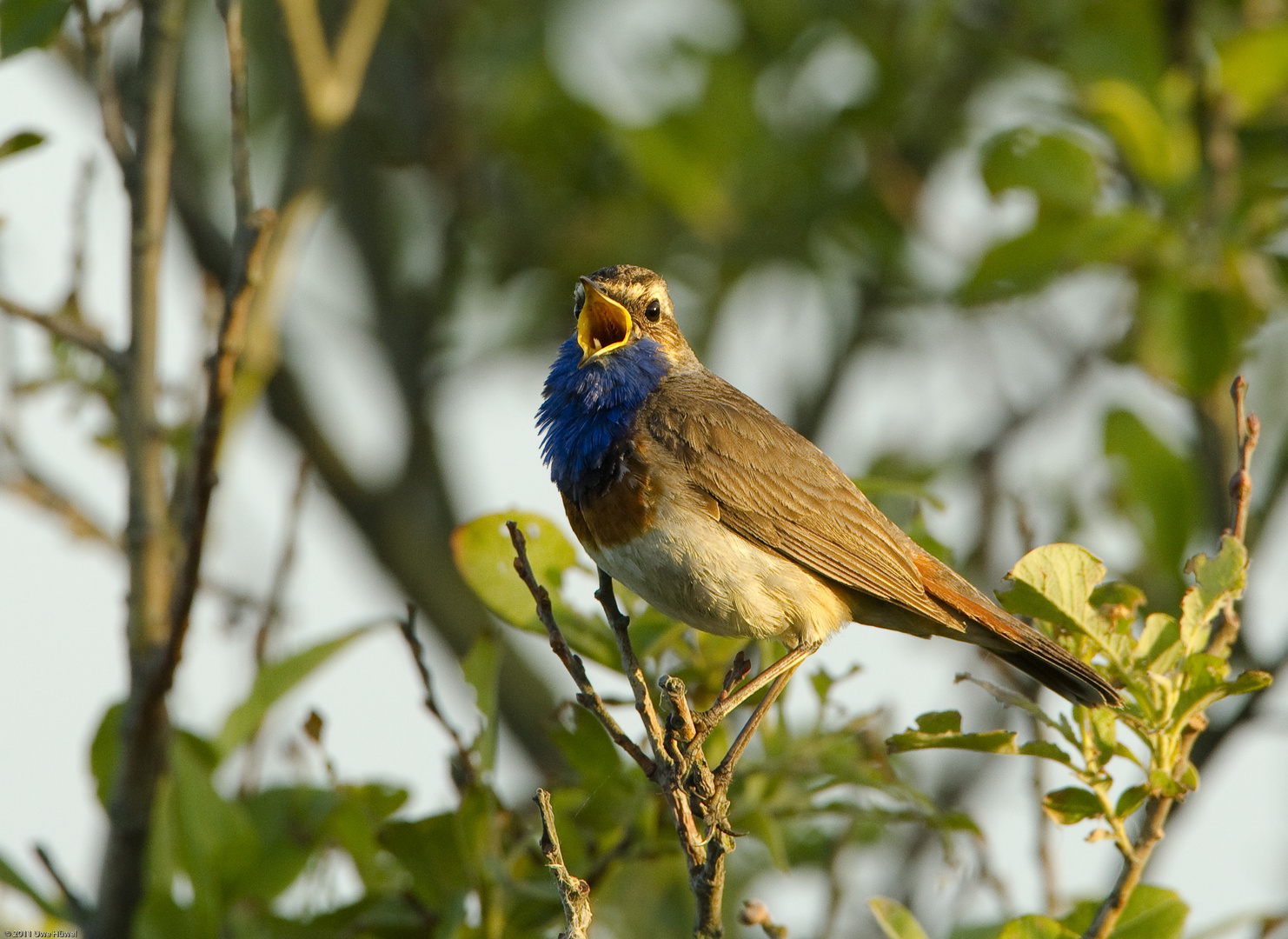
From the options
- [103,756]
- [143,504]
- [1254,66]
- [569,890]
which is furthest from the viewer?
[1254,66]

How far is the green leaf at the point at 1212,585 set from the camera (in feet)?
10.3

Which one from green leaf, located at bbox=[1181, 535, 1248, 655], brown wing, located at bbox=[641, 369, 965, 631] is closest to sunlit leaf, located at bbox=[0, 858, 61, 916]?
brown wing, located at bbox=[641, 369, 965, 631]

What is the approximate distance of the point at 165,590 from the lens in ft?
13.7

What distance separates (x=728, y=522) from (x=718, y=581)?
0.32m

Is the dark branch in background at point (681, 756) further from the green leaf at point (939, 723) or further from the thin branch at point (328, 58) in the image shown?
the thin branch at point (328, 58)

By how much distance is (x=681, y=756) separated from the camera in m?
3.41

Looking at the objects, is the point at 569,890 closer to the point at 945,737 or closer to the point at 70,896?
the point at 945,737

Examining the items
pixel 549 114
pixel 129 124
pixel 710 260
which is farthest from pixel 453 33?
pixel 129 124

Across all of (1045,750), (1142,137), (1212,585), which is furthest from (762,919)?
(1142,137)

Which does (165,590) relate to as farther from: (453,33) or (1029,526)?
(453,33)

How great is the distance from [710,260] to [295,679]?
4.20 metres

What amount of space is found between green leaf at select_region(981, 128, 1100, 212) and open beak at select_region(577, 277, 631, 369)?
62.2 inches

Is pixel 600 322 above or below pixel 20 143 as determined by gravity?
below

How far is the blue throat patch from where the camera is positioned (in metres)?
4.31
